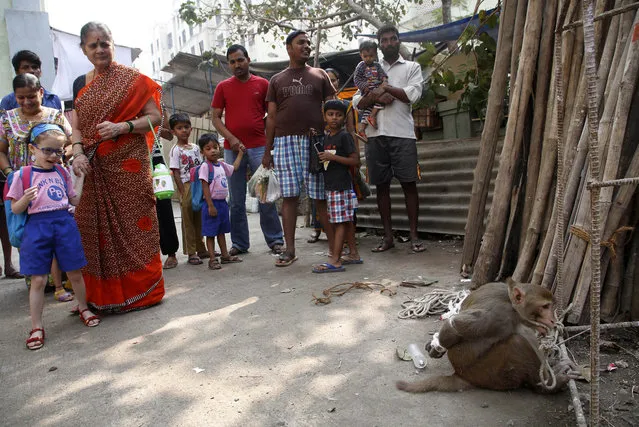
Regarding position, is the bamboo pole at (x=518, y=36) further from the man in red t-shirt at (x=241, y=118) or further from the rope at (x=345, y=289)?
the man in red t-shirt at (x=241, y=118)

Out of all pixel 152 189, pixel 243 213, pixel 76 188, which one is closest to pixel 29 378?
pixel 76 188

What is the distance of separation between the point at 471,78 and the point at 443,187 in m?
1.41

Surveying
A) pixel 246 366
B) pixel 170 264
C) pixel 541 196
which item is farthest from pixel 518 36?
pixel 170 264

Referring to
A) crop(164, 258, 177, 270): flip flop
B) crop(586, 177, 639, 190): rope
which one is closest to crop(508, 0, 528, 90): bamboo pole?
crop(586, 177, 639, 190): rope

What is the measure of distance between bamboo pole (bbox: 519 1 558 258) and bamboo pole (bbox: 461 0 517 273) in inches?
15.3

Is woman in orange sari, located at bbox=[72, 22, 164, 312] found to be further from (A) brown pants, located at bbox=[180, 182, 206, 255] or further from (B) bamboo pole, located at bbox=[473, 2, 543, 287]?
(B) bamboo pole, located at bbox=[473, 2, 543, 287]

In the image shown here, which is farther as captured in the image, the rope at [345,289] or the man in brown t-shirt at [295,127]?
the man in brown t-shirt at [295,127]

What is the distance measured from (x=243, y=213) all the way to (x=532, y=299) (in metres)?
3.78

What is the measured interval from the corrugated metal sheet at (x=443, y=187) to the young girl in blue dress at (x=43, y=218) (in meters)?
3.44

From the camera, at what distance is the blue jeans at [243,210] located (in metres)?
5.08

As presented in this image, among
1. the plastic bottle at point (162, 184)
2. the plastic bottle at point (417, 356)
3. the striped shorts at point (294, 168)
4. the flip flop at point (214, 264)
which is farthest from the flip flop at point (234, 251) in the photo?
the plastic bottle at point (417, 356)

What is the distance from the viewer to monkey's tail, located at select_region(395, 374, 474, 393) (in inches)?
80.1

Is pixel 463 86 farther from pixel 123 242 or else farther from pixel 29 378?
pixel 29 378

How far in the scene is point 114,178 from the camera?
3387 mm
